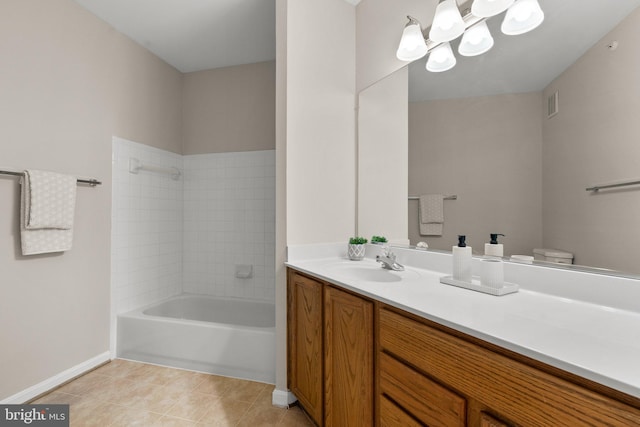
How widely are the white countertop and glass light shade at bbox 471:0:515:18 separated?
111 centimetres

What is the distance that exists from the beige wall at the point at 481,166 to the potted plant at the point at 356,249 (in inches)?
13.8

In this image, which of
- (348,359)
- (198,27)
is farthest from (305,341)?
(198,27)

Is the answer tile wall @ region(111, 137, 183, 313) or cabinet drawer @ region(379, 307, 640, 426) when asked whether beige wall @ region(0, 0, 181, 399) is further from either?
cabinet drawer @ region(379, 307, 640, 426)

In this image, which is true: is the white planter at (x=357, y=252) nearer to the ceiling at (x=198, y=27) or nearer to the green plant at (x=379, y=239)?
the green plant at (x=379, y=239)

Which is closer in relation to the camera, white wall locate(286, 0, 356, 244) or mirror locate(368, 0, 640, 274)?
mirror locate(368, 0, 640, 274)

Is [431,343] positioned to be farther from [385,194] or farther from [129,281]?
[129,281]

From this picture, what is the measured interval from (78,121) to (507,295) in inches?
108

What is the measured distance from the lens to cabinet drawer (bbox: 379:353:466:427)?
0.72 m

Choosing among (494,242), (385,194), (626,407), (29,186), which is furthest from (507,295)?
(29,186)

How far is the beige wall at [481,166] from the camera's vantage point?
1108 mm

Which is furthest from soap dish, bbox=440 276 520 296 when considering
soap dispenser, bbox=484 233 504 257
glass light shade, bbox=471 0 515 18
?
glass light shade, bbox=471 0 515 18

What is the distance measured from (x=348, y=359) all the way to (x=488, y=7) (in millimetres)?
1539

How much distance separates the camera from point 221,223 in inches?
115

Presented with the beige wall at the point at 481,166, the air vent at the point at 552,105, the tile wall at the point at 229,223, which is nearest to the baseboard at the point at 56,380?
the tile wall at the point at 229,223
